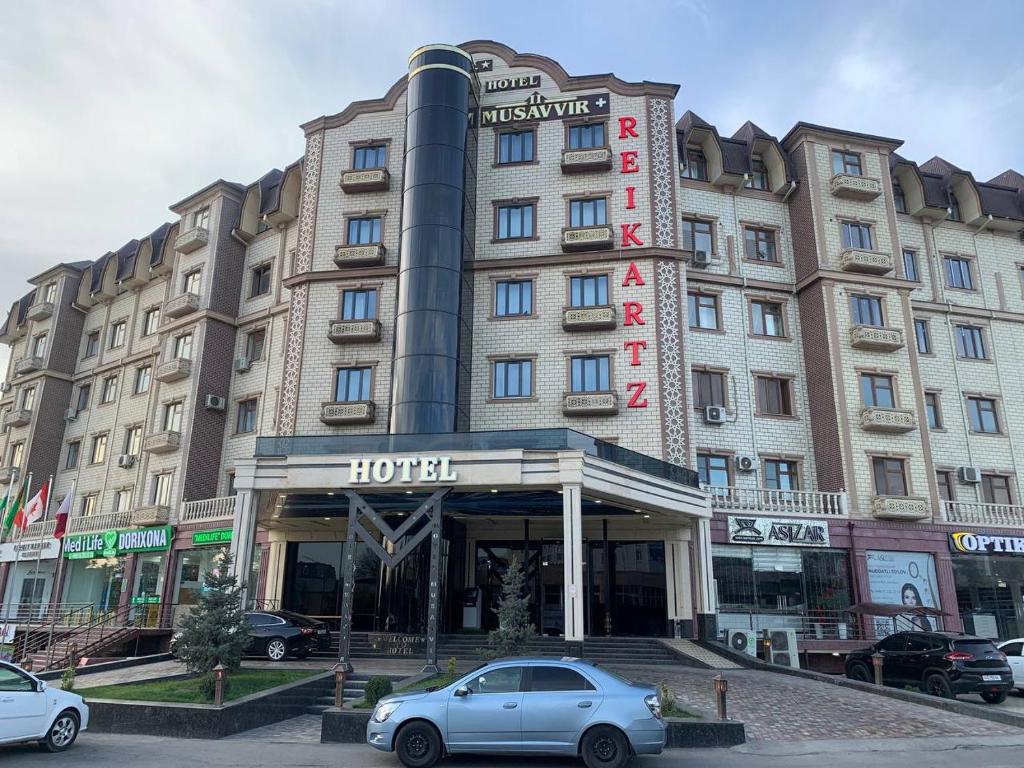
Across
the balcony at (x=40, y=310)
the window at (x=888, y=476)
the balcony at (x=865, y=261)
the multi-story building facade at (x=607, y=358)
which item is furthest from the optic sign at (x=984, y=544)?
the balcony at (x=40, y=310)

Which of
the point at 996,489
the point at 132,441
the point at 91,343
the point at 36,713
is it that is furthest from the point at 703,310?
the point at 91,343

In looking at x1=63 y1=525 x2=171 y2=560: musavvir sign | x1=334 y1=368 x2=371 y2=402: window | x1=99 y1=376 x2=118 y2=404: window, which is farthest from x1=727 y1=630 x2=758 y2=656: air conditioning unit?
x1=99 y1=376 x2=118 y2=404: window

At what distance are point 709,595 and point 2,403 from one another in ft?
135

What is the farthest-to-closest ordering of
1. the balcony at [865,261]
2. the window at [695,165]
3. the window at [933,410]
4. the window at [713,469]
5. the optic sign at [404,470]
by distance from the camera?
the window at [695,165]
the window at [933,410]
the balcony at [865,261]
the window at [713,469]
the optic sign at [404,470]

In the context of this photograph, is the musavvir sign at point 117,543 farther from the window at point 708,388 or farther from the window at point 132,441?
the window at point 708,388

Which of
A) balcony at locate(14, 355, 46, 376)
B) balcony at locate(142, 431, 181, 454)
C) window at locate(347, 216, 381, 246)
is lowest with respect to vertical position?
balcony at locate(142, 431, 181, 454)

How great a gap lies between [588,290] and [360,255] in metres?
8.57

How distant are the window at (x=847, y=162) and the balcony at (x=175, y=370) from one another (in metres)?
28.0

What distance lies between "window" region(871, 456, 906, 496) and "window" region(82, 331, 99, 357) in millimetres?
38043

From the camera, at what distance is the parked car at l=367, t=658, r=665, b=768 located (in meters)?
10.6

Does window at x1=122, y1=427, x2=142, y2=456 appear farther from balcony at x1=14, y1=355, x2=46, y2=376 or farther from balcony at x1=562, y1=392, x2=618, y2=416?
balcony at x1=562, y1=392, x2=618, y2=416

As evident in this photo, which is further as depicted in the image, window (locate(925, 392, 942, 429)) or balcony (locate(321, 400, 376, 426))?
window (locate(925, 392, 942, 429))

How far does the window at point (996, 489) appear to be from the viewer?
101 ft

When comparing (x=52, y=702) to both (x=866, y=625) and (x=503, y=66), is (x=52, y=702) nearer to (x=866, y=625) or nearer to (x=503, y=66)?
(x=866, y=625)
